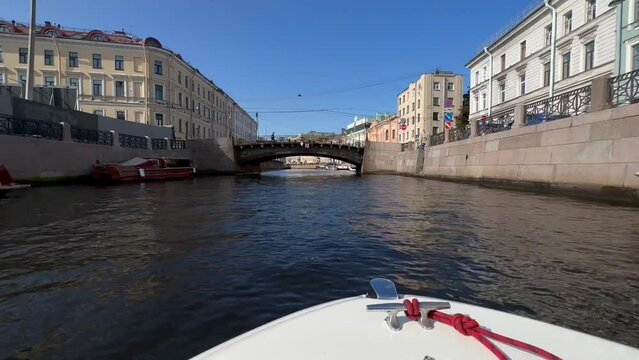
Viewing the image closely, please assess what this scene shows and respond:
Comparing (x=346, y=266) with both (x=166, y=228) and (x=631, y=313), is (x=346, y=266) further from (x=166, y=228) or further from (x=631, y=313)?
(x=166, y=228)

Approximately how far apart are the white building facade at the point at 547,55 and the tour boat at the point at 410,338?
2941cm

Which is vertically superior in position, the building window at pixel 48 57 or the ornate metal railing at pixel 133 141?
the building window at pixel 48 57

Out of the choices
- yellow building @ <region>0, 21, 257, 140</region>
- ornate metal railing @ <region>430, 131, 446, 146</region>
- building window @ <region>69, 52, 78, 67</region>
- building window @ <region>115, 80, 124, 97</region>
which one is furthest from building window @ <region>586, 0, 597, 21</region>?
building window @ <region>69, 52, 78, 67</region>

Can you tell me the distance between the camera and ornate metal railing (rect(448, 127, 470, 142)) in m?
28.2

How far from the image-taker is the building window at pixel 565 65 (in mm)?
28969

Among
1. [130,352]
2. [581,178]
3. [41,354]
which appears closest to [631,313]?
[130,352]

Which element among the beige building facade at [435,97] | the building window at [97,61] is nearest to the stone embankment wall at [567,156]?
the beige building facade at [435,97]

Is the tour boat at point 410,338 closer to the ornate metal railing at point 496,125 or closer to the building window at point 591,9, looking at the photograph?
the ornate metal railing at point 496,125

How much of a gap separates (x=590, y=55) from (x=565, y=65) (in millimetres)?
2753

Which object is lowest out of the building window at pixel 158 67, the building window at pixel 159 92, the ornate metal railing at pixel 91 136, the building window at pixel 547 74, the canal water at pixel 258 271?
the canal water at pixel 258 271

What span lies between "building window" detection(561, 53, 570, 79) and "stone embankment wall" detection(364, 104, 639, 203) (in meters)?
10.1

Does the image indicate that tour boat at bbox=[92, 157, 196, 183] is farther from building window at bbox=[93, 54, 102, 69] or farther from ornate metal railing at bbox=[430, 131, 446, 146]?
building window at bbox=[93, 54, 102, 69]

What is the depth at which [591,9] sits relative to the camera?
1051 inches

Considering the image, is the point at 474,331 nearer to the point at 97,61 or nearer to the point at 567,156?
the point at 567,156
